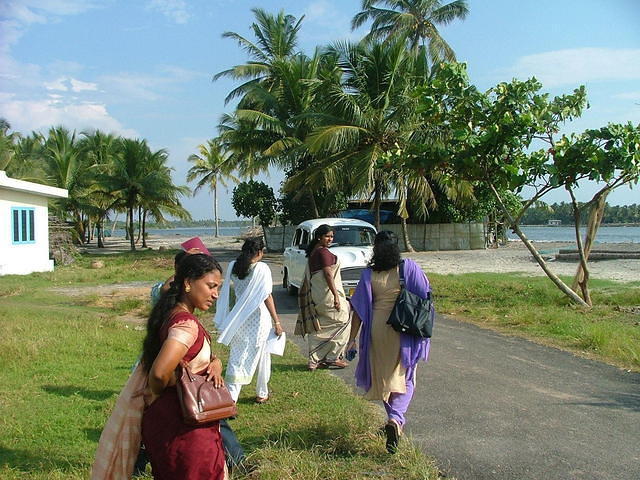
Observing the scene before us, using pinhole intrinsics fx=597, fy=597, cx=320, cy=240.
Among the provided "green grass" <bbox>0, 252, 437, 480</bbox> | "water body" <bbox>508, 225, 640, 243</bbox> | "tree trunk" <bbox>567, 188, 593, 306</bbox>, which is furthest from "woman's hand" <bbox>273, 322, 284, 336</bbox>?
"water body" <bbox>508, 225, 640, 243</bbox>

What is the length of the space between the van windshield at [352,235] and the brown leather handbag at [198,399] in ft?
33.0

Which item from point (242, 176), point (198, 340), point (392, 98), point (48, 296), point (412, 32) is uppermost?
point (412, 32)

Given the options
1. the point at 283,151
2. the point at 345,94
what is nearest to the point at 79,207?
the point at 283,151

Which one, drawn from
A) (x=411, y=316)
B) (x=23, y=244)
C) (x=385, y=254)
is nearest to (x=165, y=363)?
(x=411, y=316)

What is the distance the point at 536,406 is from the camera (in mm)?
5750

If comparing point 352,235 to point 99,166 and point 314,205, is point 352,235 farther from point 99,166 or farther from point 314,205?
point 99,166

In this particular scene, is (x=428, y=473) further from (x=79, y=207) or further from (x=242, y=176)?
(x=79, y=207)

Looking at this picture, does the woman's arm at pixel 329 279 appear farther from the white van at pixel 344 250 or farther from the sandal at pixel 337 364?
the white van at pixel 344 250

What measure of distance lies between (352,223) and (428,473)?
9.64 m

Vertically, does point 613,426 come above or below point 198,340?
below

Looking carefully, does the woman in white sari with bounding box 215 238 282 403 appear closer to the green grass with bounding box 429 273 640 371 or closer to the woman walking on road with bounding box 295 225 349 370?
the woman walking on road with bounding box 295 225 349 370

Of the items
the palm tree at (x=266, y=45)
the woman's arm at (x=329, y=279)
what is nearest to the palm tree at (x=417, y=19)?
the palm tree at (x=266, y=45)

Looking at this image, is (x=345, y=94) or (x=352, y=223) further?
(x=345, y=94)

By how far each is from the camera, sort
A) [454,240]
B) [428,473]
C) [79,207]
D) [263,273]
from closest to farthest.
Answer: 1. [428,473]
2. [263,273]
3. [454,240]
4. [79,207]
